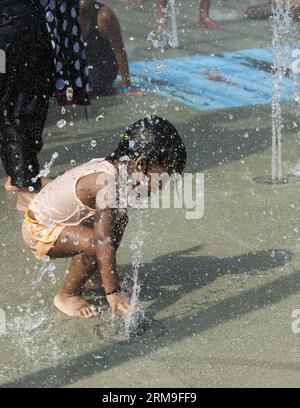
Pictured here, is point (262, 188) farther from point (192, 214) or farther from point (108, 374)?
point (108, 374)

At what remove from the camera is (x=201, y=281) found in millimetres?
4340

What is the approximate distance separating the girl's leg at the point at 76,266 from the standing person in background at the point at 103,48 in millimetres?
3916

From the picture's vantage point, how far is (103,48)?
7863mm

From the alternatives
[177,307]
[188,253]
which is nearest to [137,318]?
[177,307]

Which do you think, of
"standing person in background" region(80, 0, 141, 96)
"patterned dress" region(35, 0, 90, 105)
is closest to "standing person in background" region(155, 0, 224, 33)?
"standing person in background" region(80, 0, 141, 96)

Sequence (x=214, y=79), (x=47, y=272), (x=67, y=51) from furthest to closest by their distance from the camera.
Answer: (x=214, y=79)
(x=67, y=51)
(x=47, y=272)

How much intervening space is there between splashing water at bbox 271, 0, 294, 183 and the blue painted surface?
99mm

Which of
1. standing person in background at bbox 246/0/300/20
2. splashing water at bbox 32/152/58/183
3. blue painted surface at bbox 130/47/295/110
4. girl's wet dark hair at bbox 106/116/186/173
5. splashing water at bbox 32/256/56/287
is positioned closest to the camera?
Answer: girl's wet dark hair at bbox 106/116/186/173

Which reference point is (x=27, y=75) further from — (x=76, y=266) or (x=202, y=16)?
(x=202, y=16)

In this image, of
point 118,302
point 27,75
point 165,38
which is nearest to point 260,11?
point 165,38

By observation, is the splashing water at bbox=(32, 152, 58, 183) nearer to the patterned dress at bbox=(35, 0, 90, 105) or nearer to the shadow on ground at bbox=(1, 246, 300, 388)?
the patterned dress at bbox=(35, 0, 90, 105)

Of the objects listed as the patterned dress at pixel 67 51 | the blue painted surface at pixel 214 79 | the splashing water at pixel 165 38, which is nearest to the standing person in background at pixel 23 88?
the patterned dress at pixel 67 51

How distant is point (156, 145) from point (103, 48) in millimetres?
4199

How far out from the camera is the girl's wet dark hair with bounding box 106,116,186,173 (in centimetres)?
383
